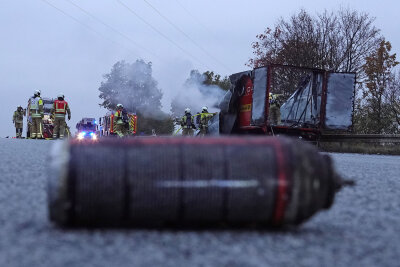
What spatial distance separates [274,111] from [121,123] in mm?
5883

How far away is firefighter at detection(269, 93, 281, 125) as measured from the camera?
17789 millimetres

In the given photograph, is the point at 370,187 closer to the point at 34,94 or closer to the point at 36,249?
the point at 36,249

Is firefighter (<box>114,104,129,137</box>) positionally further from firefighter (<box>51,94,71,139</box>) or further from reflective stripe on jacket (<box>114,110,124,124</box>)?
firefighter (<box>51,94,71,139</box>)

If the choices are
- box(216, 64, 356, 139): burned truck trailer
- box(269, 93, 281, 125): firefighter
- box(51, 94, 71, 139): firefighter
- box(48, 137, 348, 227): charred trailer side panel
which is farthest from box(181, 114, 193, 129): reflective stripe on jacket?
box(48, 137, 348, 227): charred trailer side panel

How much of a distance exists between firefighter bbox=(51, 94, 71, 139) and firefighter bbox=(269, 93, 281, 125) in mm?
7755

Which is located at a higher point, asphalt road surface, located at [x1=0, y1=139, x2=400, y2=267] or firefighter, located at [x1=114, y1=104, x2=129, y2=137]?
firefighter, located at [x1=114, y1=104, x2=129, y2=137]

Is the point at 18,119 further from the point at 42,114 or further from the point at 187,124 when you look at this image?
the point at 187,124

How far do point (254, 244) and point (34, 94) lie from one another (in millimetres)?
21302

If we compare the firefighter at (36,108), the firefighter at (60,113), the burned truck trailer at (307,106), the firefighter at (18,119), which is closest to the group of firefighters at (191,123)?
the burned truck trailer at (307,106)

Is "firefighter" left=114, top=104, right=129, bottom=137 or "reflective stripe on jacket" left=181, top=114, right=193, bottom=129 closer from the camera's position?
"firefighter" left=114, top=104, right=129, bottom=137

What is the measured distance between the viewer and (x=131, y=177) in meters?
3.53

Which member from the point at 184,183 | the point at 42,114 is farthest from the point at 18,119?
the point at 184,183

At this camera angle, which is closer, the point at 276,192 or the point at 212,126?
the point at 276,192

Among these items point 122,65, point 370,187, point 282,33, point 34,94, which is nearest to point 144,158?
point 370,187
